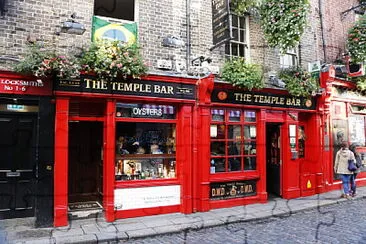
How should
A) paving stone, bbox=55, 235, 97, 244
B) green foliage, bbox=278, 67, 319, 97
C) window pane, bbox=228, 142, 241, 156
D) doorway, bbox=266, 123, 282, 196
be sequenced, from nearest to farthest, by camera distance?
paving stone, bbox=55, 235, 97, 244 → window pane, bbox=228, 142, 241, 156 → green foliage, bbox=278, 67, 319, 97 → doorway, bbox=266, 123, 282, 196

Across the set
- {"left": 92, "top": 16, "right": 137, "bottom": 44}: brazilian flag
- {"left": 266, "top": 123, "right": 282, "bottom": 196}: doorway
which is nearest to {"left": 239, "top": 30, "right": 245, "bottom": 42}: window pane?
{"left": 266, "top": 123, "right": 282, "bottom": 196}: doorway

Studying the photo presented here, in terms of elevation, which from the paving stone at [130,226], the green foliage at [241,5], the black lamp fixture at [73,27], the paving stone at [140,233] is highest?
the green foliage at [241,5]

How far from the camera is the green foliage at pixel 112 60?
6.62m

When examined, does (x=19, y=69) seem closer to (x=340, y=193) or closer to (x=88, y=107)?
(x=88, y=107)

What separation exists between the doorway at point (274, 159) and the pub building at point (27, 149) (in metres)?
6.31

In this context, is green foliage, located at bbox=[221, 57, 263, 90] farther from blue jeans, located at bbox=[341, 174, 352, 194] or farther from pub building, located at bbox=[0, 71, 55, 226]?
pub building, located at bbox=[0, 71, 55, 226]

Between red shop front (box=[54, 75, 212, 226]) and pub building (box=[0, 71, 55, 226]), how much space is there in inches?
7.6

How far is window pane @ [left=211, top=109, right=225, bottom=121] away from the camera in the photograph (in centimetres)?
837

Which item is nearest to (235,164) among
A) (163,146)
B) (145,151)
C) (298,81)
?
(163,146)

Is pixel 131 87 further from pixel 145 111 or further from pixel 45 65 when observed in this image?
pixel 45 65

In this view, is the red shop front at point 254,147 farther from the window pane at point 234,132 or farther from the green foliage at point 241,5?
the green foliage at point 241,5

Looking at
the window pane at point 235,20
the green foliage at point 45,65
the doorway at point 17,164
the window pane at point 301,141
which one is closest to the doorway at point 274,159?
the window pane at point 301,141

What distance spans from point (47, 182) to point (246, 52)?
611cm

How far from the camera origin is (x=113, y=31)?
744cm
